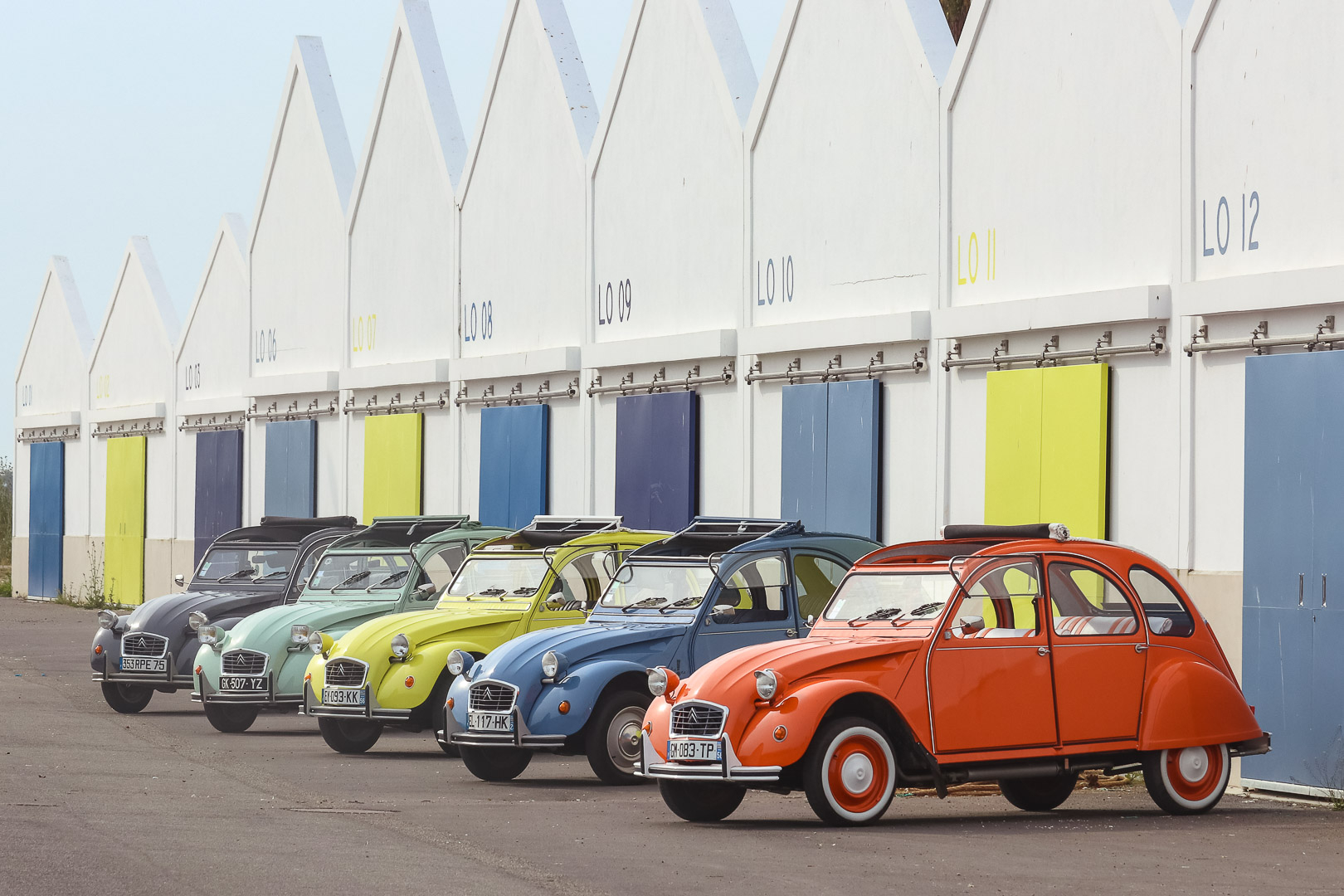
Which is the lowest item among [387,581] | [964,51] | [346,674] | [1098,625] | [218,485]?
[346,674]

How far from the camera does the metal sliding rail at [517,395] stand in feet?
89.3

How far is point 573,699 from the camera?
14.8m

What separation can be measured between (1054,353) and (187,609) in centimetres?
1008

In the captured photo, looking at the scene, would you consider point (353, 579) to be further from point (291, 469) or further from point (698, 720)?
point (291, 469)

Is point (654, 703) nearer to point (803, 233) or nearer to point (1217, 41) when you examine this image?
point (1217, 41)

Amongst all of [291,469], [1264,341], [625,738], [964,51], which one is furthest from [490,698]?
[291,469]

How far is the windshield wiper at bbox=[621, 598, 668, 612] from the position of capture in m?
16.0

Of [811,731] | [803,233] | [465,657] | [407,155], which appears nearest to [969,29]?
[803,233]

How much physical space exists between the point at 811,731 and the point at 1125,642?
2468mm

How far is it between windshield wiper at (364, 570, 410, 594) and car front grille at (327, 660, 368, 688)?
2829 millimetres

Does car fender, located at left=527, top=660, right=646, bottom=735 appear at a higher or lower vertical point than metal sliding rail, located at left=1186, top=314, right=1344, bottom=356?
lower

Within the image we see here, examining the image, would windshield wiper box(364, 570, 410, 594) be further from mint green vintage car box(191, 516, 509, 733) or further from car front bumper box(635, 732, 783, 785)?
car front bumper box(635, 732, 783, 785)

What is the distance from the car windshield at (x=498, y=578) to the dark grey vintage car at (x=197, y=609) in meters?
3.32

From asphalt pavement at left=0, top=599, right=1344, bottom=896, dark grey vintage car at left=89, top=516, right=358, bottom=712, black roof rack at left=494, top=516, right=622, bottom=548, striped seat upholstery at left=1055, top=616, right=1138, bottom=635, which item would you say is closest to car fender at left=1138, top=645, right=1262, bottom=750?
striped seat upholstery at left=1055, top=616, right=1138, bottom=635
